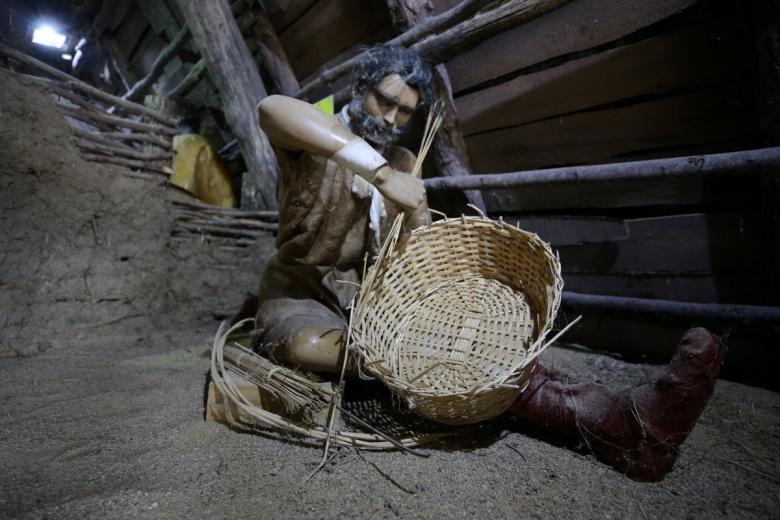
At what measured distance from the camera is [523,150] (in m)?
2.30

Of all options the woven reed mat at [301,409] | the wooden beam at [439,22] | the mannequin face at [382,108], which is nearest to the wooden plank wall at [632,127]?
the wooden beam at [439,22]

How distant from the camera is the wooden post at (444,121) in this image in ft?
7.46

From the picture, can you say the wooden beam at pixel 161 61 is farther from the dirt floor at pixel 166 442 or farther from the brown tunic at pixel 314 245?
the brown tunic at pixel 314 245

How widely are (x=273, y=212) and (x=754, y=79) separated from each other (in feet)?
9.19

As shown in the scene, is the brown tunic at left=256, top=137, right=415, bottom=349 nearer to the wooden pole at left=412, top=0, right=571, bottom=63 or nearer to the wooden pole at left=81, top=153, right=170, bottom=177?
the wooden pole at left=412, top=0, right=571, bottom=63

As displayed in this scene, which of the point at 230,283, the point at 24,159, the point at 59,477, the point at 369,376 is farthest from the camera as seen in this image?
the point at 230,283

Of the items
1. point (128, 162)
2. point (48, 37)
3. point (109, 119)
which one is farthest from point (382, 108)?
point (48, 37)

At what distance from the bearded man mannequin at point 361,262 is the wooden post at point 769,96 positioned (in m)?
0.77

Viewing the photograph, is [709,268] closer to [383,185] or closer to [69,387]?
[383,185]

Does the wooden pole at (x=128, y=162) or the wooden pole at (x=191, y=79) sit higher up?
the wooden pole at (x=191, y=79)

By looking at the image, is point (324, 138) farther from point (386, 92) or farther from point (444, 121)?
point (444, 121)

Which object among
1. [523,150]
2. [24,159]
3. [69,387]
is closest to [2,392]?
[69,387]

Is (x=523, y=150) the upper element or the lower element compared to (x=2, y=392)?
upper

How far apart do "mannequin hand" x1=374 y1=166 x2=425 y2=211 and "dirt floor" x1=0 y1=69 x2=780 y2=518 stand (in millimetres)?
826
